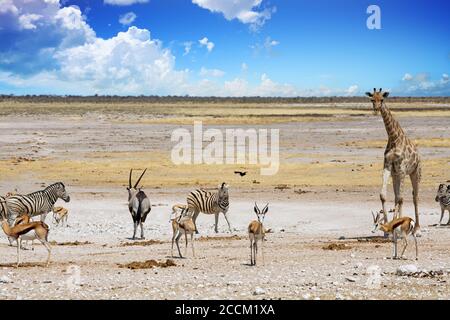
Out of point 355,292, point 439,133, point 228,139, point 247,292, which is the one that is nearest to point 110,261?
point 247,292

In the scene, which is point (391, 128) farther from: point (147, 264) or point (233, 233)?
point (147, 264)

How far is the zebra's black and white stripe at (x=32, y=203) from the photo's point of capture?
60.6 feet

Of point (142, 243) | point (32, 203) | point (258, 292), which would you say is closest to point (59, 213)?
point (32, 203)

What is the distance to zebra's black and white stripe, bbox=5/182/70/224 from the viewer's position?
1847cm

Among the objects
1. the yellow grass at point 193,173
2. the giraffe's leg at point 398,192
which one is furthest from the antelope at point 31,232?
the yellow grass at point 193,173

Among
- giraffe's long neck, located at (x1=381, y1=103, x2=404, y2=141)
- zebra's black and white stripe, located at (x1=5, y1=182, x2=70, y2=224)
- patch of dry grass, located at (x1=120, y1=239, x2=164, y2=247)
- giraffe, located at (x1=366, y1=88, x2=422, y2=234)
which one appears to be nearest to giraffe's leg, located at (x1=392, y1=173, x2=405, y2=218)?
giraffe, located at (x1=366, y1=88, x2=422, y2=234)

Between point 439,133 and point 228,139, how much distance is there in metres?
17.7

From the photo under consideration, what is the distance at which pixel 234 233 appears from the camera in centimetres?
1964

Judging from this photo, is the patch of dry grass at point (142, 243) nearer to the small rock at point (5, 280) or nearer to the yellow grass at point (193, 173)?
the small rock at point (5, 280)

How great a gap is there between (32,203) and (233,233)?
18.1ft

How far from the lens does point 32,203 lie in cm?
1914

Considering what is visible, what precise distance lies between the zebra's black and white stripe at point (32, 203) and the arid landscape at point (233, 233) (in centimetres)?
90
